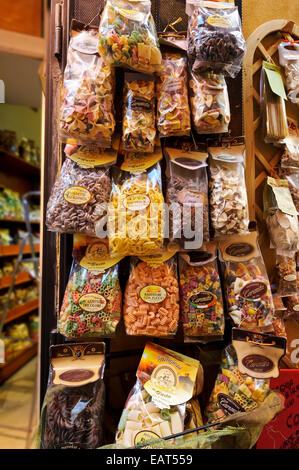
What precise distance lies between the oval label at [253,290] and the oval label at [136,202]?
1.38ft

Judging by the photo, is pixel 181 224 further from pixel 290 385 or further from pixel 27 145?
pixel 27 145

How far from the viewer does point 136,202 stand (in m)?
0.90

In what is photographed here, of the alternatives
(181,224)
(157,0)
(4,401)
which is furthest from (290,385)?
(4,401)

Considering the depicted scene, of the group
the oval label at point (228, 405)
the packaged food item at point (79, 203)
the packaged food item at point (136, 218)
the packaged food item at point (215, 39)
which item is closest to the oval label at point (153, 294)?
the packaged food item at point (136, 218)

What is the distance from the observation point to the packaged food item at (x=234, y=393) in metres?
0.87

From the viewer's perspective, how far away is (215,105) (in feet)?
3.04

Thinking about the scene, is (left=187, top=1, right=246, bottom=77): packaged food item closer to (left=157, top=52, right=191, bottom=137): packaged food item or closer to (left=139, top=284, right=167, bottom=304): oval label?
(left=157, top=52, right=191, bottom=137): packaged food item

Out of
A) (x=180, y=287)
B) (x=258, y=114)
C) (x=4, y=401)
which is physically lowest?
(x=4, y=401)

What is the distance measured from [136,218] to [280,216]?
0.58m

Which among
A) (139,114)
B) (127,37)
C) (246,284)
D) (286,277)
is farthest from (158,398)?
(127,37)

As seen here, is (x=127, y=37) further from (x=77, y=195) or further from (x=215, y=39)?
(x=77, y=195)

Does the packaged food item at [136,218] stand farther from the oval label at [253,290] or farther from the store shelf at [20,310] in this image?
the store shelf at [20,310]

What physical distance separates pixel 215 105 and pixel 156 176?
0.88ft

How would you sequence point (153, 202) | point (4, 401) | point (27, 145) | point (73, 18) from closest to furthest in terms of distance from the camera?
point (153, 202)
point (73, 18)
point (4, 401)
point (27, 145)
